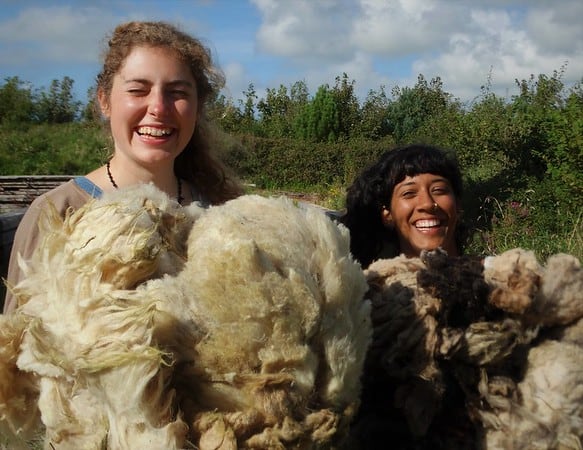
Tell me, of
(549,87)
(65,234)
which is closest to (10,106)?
(549,87)

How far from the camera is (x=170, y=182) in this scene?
2.32 meters

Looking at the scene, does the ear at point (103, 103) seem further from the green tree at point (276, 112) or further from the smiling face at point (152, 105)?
the green tree at point (276, 112)

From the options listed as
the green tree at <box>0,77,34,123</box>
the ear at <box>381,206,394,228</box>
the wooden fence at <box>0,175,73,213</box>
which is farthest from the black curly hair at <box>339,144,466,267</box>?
the green tree at <box>0,77,34,123</box>

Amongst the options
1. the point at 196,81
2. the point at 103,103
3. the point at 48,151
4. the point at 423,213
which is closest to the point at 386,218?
the point at 423,213

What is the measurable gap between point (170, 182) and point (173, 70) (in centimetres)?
43

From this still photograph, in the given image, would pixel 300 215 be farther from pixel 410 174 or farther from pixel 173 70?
pixel 410 174

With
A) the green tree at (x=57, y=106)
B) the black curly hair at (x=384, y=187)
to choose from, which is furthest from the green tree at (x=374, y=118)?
the black curly hair at (x=384, y=187)

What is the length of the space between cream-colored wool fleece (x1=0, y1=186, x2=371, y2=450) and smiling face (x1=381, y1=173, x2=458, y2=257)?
163 centimetres

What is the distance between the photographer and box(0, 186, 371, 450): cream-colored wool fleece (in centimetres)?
85

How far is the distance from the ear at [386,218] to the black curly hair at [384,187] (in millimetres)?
17

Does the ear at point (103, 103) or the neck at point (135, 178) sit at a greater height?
the ear at point (103, 103)

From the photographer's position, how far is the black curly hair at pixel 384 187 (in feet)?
8.80

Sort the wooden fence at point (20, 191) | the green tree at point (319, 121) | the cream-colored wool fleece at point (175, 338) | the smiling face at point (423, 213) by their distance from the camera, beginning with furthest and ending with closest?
the green tree at point (319, 121)
the wooden fence at point (20, 191)
the smiling face at point (423, 213)
the cream-colored wool fleece at point (175, 338)

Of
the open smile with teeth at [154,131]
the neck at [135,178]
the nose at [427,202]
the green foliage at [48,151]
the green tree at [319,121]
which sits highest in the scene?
the green tree at [319,121]
